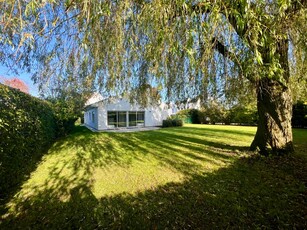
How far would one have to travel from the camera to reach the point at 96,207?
328 cm

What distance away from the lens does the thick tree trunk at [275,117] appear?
18.0 ft

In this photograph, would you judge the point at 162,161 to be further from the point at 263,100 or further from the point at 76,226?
the point at 263,100

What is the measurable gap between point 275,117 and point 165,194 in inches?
181

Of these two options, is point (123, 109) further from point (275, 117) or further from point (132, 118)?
point (275, 117)

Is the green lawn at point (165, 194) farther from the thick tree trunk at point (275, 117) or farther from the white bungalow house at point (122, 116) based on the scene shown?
the white bungalow house at point (122, 116)

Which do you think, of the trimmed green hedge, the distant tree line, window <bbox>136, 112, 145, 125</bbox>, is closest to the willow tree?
the trimmed green hedge

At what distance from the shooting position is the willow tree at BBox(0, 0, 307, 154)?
2.36 metres

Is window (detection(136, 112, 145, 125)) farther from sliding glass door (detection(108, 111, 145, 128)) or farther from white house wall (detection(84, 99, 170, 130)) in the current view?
white house wall (detection(84, 99, 170, 130))

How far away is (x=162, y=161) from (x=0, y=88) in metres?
4.89

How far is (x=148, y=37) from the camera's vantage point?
2.90 metres

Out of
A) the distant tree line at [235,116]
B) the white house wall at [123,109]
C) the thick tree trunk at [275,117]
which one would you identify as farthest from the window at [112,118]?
the thick tree trunk at [275,117]

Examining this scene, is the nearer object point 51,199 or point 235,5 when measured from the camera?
point 235,5

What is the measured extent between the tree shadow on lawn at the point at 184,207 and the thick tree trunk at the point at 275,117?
5.21 ft

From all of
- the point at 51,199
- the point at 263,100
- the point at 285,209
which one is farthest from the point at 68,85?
the point at 263,100
